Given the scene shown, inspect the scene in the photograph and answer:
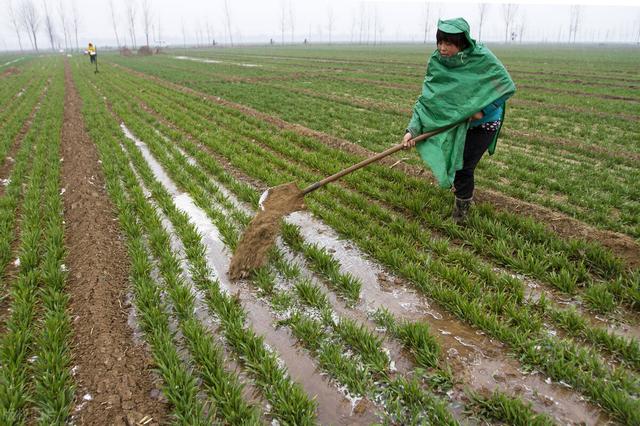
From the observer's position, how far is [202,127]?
420 inches

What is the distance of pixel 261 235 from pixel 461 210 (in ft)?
7.99

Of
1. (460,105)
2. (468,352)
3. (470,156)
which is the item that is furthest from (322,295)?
(460,105)

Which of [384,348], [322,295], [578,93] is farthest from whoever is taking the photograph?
[578,93]

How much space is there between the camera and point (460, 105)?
4.20 m

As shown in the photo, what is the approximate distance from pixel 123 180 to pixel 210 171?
1.48 m

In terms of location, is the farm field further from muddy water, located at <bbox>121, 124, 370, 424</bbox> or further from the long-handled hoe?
the long-handled hoe

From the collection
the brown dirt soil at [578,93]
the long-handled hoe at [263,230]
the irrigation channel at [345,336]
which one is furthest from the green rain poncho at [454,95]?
the brown dirt soil at [578,93]

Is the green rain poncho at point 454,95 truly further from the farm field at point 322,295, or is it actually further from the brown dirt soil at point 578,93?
the brown dirt soil at point 578,93

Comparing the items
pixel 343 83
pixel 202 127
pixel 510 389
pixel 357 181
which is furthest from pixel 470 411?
pixel 343 83

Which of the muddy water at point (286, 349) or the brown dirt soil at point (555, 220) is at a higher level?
the brown dirt soil at point (555, 220)

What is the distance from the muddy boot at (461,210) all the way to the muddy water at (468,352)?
1.36m

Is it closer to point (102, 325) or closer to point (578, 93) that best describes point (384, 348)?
point (102, 325)

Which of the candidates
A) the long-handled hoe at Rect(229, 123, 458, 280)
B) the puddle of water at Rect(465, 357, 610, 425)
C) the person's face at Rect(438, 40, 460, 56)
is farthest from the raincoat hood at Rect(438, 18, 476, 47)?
the puddle of water at Rect(465, 357, 610, 425)

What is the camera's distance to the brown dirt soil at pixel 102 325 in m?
2.58
